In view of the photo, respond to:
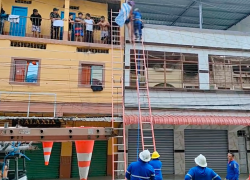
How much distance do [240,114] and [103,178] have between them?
8.10 metres

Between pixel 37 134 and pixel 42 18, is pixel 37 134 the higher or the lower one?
the lower one

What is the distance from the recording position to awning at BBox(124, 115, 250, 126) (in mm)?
12891

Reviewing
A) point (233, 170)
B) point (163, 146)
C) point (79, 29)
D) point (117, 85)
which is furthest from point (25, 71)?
point (233, 170)

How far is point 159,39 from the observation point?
15.1m

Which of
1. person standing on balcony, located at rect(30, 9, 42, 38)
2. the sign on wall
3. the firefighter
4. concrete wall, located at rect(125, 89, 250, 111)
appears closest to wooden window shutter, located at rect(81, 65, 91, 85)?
concrete wall, located at rect(125, 89, 250, 111)

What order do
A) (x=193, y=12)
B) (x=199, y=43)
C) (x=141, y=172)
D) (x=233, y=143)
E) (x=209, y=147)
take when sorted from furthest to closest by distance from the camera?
(x=193, y=12)
(x=233, y=143)
(x=209, y=147)
(x=199, y=43)
(x=141, y=172)

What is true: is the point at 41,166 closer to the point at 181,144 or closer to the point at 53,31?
the point at 53,31

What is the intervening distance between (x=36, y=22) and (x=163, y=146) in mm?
9743

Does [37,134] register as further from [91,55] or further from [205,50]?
[205,50]

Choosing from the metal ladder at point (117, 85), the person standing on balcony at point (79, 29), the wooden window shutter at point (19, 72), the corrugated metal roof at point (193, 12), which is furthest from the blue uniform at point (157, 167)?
the corrugated metal roof at point (193, 12)

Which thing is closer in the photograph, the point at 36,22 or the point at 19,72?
the point at 19,72

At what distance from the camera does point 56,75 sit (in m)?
13.6

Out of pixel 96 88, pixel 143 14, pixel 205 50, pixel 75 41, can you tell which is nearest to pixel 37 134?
pixel 96 88

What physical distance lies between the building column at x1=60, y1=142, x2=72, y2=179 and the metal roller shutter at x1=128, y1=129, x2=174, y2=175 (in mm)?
3236
